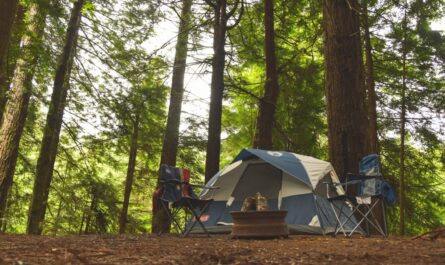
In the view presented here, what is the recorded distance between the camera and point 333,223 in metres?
6.16

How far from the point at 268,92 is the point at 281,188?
11.7ft

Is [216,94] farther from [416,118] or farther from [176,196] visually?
Result: [416,118]

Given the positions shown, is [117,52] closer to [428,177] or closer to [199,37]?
[199,37]

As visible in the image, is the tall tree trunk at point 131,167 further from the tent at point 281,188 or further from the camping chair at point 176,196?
the camping chair at point 176,196

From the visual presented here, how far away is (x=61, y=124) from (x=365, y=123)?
6867mm

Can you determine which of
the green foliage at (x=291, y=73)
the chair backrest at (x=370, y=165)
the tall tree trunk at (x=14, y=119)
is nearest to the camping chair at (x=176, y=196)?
the chair backrest at (x=370, y=165)

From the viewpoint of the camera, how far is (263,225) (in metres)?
5.07

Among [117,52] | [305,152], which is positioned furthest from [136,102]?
[305,152]

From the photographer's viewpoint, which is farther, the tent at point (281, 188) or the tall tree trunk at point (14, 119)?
the tall tree trunk at point (14, 119)

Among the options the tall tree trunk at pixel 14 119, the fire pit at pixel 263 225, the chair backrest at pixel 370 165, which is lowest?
the fire pit at pixel 263 225

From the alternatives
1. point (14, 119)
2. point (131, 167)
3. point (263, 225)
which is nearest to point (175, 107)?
point (131, 167)

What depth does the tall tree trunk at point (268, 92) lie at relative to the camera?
31.1ft

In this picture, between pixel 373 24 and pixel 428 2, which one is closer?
pixel 428 2

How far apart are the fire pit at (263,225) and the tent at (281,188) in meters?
0.87
